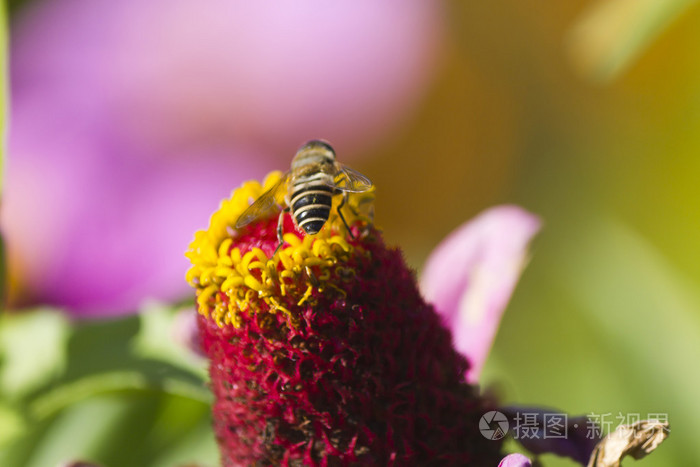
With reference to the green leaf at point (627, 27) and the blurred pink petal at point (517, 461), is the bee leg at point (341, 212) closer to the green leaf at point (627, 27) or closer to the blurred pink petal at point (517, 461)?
the blurred pink petal at point (517, 461)

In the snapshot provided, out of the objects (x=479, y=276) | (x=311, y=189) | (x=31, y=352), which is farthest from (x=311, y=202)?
(x=31, y=352)

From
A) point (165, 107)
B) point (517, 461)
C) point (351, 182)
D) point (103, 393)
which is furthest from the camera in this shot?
point (165, 107)

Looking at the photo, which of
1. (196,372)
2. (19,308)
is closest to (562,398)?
(196,372)

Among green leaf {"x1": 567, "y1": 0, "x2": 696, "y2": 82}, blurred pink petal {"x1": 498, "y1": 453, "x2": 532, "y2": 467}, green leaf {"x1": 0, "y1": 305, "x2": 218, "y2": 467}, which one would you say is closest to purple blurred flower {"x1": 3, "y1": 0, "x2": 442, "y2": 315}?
green leaf {"x1": 0, "y1": 305, "x2": 218, "y2": 467}

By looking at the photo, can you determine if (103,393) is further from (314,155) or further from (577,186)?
(577,186)

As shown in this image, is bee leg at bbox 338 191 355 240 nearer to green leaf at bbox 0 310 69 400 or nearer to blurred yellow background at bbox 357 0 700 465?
blurred yellow background at bbox 357 0 700 465

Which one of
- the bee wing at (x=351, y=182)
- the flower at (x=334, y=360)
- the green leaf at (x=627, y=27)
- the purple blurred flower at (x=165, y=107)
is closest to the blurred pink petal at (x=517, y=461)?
the flower at (x=334, y=360)
